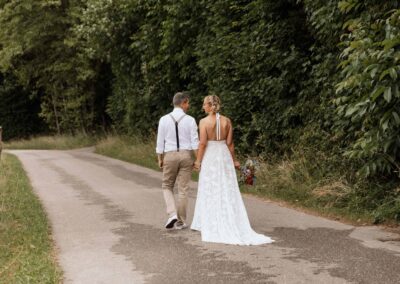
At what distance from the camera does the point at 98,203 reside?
1167 cm

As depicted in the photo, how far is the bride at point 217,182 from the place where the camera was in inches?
318

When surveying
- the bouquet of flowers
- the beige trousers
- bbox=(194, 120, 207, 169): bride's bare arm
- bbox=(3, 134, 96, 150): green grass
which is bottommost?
bbox=(3, 134, 96, 150): green grass

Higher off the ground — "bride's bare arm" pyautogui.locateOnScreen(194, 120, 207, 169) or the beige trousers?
"bride's bare arm" pyautogui.locateOnScreen(194, 120, 207, 169)

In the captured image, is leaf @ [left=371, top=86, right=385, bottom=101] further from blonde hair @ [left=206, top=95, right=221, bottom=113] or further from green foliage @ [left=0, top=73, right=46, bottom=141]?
green foliage @ [left=0, top=73, right=46, bottom=141]

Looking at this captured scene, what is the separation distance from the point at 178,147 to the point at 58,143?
90.4ft

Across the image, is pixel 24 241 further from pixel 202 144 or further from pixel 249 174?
pixel 249 174

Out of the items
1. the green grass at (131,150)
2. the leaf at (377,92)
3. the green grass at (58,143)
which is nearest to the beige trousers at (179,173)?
the leaf at (377,92)

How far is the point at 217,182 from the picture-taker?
8.32 m

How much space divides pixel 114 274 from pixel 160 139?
2.86 meters

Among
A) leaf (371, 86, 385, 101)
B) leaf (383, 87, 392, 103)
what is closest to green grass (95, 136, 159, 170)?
leaf (371, 86, 385, 101)

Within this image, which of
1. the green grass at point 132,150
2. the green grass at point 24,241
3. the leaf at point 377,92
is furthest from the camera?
the green grass at point 132,150

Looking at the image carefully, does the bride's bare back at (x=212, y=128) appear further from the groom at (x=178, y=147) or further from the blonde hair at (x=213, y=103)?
the groom at (x=178, y=147)

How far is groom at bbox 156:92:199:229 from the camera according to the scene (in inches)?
341

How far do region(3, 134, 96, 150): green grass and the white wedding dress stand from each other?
25.0 metres
